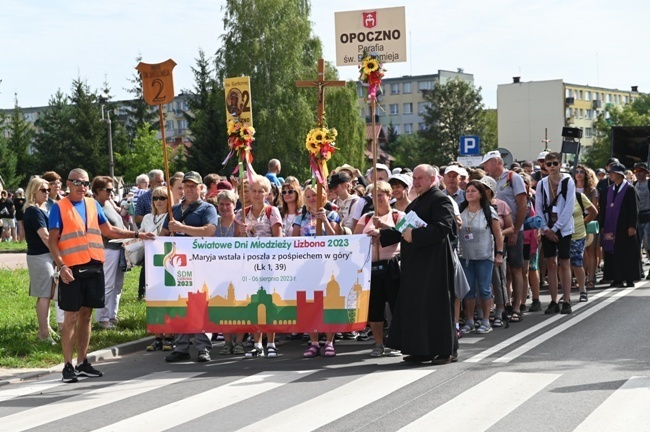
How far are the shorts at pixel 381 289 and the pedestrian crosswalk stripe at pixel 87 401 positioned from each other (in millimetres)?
2061

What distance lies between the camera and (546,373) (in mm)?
9234

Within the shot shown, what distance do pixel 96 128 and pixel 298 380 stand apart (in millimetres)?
71584

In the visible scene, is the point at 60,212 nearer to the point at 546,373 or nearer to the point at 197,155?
the point at 546,373

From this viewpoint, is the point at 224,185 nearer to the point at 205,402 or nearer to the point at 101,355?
the point at 101,355

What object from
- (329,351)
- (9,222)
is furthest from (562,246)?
(9,222)

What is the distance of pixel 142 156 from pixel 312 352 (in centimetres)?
7207

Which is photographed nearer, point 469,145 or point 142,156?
point 469,145

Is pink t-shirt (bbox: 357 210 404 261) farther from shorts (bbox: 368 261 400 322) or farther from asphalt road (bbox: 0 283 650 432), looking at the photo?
asphalt road (bbox: 0 283 650 432)

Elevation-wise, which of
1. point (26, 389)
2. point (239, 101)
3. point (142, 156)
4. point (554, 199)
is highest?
point (142, 156)

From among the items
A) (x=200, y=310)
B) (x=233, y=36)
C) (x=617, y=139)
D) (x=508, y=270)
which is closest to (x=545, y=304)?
(x=508, y=270)

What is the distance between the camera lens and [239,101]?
11.6m

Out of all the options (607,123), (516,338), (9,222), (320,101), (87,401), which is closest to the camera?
(87,401)

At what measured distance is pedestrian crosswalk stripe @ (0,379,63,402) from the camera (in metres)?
9.30

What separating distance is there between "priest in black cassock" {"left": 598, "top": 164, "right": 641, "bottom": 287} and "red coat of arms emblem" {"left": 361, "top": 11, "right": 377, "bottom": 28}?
5805mm
